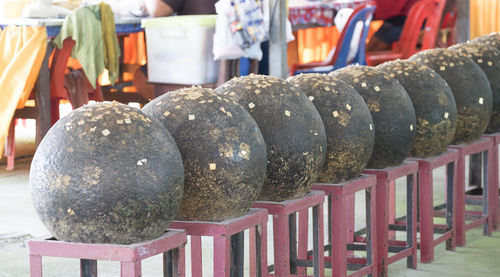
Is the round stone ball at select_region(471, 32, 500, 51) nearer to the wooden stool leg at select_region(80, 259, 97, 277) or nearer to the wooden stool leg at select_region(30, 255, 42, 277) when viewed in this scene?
the wooden stool leg at select_region(80, 259, 97, 277)

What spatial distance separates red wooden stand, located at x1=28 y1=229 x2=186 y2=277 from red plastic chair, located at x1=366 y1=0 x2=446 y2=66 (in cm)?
538

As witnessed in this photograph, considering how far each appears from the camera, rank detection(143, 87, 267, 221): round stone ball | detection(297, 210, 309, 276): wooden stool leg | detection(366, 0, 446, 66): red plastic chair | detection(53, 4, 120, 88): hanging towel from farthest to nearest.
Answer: detection(366, 0, 446, 66): red plastic chair → detection(53, 4, 120, 88): hanging towel → detection(297, 210, 309, 276): wooden stool leg → detection(143, 87, 267, 221): round stone ball

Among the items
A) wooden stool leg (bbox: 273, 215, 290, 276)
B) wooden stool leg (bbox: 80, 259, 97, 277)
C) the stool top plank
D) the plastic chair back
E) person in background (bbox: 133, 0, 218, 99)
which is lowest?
wooden stool leg (bbox: 273, 215, 290, 276)

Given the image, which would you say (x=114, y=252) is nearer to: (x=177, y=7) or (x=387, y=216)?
(x=387, y=216)

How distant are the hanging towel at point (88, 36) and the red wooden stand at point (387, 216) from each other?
2.99 metres

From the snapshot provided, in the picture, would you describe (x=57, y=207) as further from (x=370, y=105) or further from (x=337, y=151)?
(x=370, y=105)

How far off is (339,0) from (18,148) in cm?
341

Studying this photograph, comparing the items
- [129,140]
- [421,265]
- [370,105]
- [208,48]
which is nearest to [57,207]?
[129,140]

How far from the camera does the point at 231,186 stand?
2350 millimetres

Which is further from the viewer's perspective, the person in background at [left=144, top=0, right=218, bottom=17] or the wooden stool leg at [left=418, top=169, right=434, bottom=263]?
the person in background at [left=144, top=0, right=218, bottom=17]

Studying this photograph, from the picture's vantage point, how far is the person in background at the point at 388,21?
334 inches

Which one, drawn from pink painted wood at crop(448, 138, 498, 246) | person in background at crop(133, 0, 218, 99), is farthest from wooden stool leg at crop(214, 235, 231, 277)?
person in background at crop(133, 0, 218, 99)

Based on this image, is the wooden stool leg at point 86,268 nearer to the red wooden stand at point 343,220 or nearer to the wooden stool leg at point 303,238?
the red wooden stand at point 343,220

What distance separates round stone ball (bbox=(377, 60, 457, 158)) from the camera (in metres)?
3.35
